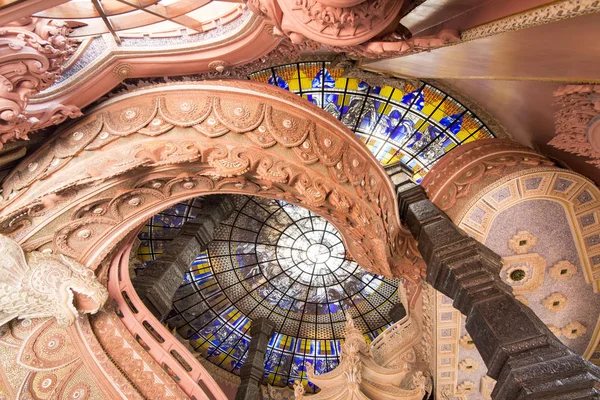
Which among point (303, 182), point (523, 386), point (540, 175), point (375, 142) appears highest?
point (375, 142)

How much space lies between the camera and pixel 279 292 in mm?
14875

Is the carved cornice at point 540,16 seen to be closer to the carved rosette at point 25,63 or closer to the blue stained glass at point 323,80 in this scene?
the carved rosette at point 25,63

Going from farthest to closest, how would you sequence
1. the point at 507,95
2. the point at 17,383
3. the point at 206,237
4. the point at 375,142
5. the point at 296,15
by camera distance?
the point at 206,237 → the point at 375,142 → the point at 507,95 → the point at 17,383 → the point at 296,15

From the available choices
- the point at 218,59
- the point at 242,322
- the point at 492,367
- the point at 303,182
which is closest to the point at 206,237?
the point at 242,322

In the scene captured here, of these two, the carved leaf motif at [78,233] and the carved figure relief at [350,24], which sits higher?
the carved figure relief at [350,24]

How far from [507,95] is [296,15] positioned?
4325 mm

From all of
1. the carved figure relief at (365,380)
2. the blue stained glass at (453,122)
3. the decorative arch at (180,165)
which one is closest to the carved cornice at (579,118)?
the decorative arch at (180,165)

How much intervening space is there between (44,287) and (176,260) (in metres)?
4.65

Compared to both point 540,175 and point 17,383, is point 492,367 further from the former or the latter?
point 17,383

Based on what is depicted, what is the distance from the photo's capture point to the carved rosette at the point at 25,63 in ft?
13.5

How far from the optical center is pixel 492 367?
14.0 feet

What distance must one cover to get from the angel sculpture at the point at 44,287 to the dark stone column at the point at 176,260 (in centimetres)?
303

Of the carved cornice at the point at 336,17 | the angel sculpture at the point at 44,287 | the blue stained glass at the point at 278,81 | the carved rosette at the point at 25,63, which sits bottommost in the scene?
the angel sculpture at the point at 44,287

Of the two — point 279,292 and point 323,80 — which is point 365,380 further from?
point 279,292
